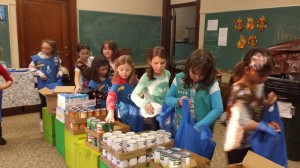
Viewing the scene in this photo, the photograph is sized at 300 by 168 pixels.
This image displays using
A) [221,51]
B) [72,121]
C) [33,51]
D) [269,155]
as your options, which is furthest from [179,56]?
[269,155]

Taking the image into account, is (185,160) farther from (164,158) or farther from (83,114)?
(83,114)

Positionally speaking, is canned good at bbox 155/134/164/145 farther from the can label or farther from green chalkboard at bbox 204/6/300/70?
green chalkboard at bbox 204/6/300/70

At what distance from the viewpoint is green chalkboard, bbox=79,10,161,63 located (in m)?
5.04

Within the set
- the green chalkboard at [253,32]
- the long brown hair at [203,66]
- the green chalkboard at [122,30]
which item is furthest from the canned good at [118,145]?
the green chalkboard at [122,30]

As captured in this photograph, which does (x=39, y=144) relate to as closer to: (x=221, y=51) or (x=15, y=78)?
(x=15, y=78)

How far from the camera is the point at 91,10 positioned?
5016 mm

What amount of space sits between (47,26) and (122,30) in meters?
1.47

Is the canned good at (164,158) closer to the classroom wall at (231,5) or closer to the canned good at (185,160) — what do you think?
the canned good at (185,160)

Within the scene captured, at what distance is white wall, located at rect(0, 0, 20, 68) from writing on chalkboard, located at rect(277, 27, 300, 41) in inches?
162

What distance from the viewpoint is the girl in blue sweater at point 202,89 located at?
1.55 m

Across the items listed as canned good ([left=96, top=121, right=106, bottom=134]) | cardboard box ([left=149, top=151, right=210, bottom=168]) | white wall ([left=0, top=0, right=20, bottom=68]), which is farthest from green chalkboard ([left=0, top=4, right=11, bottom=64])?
cardboard box ([left=149, top=151, right=210, bottom=168])

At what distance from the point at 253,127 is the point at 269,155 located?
0.20m

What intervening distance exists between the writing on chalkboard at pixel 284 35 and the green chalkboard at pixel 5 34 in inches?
165

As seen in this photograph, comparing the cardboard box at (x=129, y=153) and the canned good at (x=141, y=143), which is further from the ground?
the canned good at (x=141, y=143)
